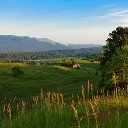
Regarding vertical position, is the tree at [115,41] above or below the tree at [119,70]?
above

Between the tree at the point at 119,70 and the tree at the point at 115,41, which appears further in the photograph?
the tree at the point at 115,41

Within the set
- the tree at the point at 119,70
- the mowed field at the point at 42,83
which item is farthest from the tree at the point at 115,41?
the tree at the point at 119,70

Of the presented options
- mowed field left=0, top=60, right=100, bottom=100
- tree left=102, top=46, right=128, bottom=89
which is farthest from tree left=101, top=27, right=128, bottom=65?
tree left=102, top=46, right=128, bottom=89

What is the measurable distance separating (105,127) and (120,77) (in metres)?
36.0

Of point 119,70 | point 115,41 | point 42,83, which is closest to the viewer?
point 119,70

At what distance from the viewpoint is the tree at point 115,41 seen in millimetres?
62500

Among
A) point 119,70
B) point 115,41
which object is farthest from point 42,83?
point 119,70

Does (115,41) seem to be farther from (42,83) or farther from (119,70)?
(42,83)

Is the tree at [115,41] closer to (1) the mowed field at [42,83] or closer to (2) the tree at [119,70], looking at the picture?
(1) the mowed field at [42,83]

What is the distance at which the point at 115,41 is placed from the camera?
2502 inches

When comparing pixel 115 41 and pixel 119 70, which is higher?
pixel 115 41

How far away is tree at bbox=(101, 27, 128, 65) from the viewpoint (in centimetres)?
6250

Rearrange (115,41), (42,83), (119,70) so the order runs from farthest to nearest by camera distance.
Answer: (42,83), (115,41), (119,70)

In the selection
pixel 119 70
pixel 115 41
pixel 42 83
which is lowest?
pixel 42 83
